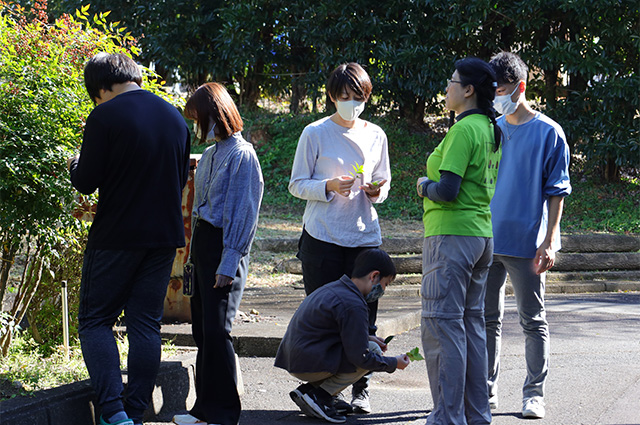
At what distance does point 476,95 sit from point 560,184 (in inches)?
32.0

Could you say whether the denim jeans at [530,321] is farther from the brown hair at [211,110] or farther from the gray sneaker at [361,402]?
the brown hair at [211,110]

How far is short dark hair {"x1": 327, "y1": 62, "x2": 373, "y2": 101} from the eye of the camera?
14.1ft

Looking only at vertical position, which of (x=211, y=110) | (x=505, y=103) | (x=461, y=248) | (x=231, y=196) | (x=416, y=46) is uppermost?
(x=416, y=46)

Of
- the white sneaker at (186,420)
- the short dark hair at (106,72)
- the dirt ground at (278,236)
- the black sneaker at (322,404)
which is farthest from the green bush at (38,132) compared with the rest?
the dirt ground at (278,236)

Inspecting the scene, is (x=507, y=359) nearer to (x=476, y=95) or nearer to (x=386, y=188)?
(x=386, y=188)

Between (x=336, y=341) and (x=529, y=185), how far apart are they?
139 cm

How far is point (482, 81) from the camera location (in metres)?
3.77

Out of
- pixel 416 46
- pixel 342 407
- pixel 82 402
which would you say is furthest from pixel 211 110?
pixel 416 46

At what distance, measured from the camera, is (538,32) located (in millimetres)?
13602

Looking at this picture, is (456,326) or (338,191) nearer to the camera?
(456,326)

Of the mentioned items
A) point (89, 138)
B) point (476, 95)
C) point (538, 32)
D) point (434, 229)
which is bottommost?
point (434, 229)

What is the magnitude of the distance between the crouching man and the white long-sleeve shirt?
0.23 meters

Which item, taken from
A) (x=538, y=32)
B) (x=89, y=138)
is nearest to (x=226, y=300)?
(x=89, y=138)

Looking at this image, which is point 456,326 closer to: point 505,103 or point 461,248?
point 461,248
